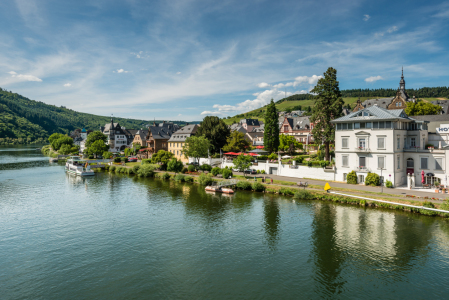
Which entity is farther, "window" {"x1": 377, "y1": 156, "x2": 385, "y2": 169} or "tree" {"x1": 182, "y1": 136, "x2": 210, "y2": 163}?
"tree" {"x1": 182, "y1": 136, "x2": 210, "y2": 163}

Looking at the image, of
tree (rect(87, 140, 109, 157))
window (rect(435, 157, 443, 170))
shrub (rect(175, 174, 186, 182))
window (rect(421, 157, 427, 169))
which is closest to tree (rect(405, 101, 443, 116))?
window (rect(421, 157, 427, 169))

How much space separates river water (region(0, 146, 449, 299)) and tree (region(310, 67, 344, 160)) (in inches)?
758

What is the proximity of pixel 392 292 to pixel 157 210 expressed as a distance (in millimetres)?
29227

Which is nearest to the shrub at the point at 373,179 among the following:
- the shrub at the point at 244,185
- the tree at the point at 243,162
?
the shrub at the point at 244,185

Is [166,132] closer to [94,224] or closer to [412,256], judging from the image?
[94,224]

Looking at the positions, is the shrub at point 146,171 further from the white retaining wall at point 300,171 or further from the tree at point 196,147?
the white retaining wall at point 300,171

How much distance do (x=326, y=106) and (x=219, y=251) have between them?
41022mm

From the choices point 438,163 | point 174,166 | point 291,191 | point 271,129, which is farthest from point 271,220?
point 271,129

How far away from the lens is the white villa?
41.9 metres

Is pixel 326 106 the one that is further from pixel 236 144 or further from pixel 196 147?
pixel 196 147

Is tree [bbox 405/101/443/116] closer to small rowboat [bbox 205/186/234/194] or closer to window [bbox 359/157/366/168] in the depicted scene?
window [bbox 359/157/366/168]

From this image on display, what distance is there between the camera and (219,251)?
25.1 metres

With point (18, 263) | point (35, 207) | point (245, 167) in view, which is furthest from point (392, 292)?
point (35, 207)

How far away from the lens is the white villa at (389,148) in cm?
4188
